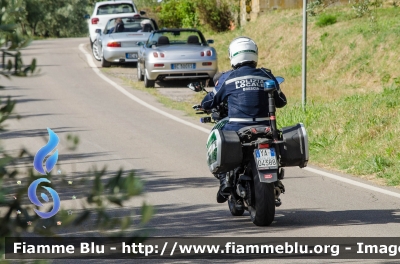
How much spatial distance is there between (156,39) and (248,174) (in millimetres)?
14989

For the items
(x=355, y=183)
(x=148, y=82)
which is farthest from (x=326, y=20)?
(x=355, y=183)

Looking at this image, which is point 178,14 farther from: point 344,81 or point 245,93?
point 245,93

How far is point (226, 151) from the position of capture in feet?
23.6

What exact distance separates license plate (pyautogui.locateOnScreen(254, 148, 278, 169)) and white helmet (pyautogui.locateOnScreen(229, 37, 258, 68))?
40.8 inches

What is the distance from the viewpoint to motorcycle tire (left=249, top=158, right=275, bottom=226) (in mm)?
7160

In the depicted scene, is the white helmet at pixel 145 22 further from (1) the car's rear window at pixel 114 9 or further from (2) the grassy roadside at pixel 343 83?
(1) the car's rear window at pixel 114 9

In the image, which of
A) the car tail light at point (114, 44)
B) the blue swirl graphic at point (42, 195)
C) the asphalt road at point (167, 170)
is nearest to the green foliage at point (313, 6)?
the asphalt road at point (167, 170)

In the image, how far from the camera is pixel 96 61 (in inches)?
1126

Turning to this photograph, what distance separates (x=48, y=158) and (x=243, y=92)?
5.08 metres

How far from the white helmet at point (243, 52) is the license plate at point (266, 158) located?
1.04 metres

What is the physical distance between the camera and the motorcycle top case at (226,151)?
7.21 metres

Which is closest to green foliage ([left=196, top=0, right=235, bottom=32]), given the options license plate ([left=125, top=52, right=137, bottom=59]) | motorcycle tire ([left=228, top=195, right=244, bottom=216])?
license plate ([left=125, top=52, right=137, bottom=59])

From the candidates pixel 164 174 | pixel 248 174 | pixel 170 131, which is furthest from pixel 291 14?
pixel 248 174

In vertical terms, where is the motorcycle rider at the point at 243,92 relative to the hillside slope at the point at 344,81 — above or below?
above
